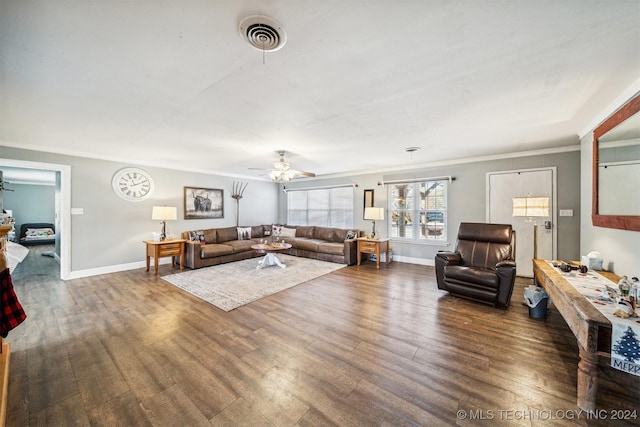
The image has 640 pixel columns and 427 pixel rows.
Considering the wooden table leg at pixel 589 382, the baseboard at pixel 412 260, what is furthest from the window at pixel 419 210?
the wooden table leg at pixel 589 382

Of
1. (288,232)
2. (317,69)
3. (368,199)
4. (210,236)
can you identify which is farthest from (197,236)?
(317,69)

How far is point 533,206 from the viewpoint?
123 inches

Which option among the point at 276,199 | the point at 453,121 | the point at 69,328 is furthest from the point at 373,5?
the point at 276,199

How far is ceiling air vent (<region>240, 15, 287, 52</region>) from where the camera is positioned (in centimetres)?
135

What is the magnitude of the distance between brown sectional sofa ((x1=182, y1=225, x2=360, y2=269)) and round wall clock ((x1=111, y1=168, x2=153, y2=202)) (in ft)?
4.00

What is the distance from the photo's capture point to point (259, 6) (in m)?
1.26

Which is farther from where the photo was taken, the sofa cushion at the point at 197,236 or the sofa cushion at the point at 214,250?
the sofa cushion at the point at 197,236

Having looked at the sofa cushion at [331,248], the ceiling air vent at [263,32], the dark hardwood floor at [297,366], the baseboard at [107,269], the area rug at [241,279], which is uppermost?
the ceiling air vent at [263,32]

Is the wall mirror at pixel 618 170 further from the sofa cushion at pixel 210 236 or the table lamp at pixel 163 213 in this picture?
the sofa cushion at pixel 210 236

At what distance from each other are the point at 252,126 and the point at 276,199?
5.35 m

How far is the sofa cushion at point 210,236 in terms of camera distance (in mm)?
5684

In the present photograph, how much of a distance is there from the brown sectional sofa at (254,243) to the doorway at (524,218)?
118 inches

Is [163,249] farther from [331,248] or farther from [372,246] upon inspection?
[372,246]

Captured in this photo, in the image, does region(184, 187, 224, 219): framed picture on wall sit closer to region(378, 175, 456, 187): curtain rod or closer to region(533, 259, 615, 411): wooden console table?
region(378, 175, 456, 187): curtain rod
